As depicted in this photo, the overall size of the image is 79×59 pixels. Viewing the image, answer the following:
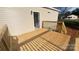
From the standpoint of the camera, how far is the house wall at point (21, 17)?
5.02 feet

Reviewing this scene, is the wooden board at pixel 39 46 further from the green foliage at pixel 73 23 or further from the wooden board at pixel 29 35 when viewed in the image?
the green foliage at pixel 73 23

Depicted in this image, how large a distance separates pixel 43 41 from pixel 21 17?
29 centimetres

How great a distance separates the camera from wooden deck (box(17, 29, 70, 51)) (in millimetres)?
1535

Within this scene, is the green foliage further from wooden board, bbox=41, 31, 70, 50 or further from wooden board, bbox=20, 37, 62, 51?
wooden board, bbox=20, 37, 62, 51

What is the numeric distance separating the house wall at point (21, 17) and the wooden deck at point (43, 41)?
62mm

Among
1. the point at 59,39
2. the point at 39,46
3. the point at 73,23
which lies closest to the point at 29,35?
the point at 39,46

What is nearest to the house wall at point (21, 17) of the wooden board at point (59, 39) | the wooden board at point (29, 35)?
the wooden board at point (29, 35)

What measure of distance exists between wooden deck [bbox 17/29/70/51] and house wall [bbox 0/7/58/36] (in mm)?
62

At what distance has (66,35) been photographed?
153 centimetres

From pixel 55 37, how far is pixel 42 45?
5.4 inches

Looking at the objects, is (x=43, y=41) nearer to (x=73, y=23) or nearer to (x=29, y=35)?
(x=29, y=35)

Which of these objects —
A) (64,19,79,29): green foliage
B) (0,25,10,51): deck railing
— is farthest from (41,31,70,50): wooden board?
(0,25,10,51): deck railing
